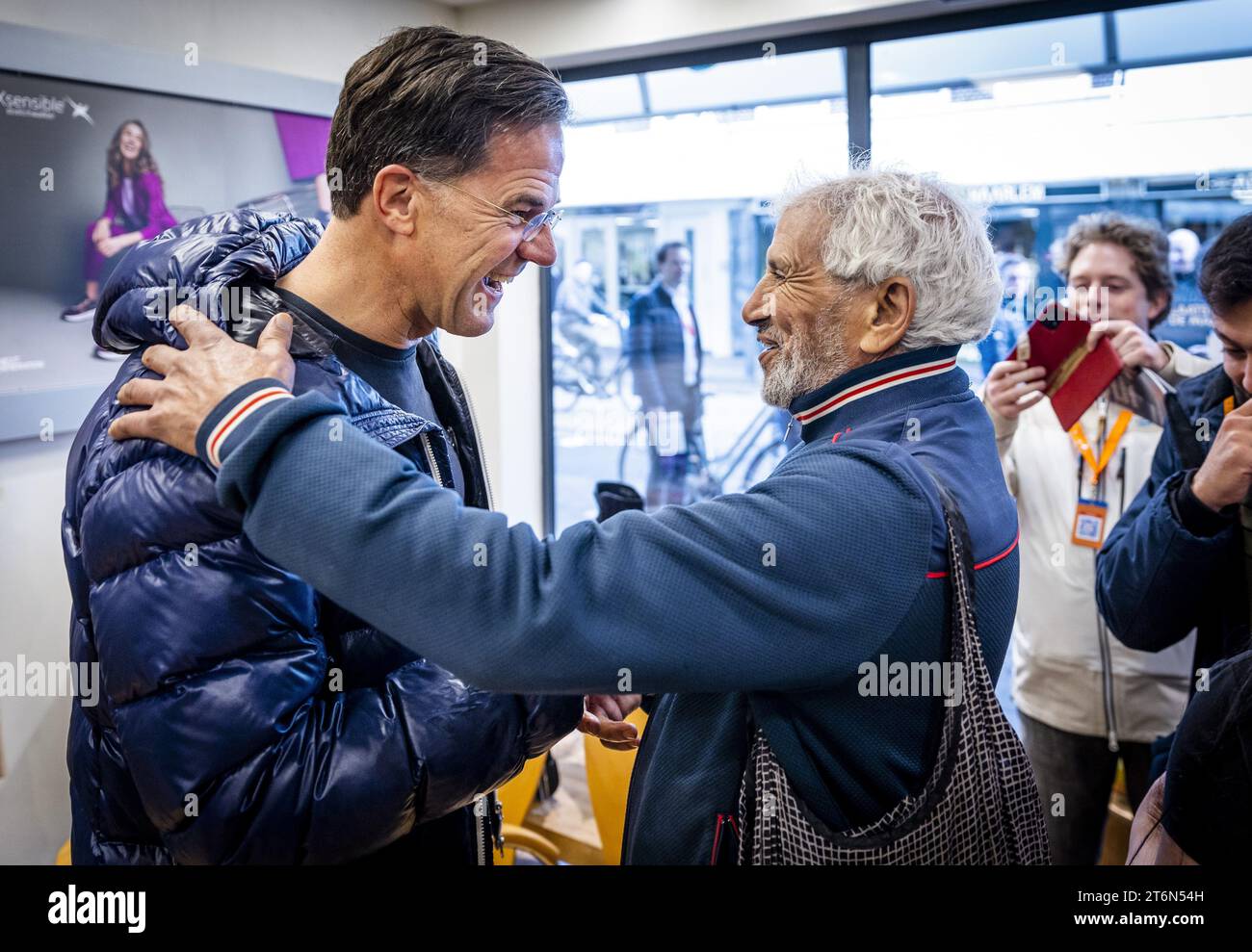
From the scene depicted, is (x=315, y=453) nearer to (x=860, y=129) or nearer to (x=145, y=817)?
(x=145, y=817)

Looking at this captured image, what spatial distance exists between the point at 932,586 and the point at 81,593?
991mm

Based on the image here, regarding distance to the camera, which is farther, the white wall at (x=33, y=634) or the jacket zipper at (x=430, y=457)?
the white wall at (x=33, y=634)

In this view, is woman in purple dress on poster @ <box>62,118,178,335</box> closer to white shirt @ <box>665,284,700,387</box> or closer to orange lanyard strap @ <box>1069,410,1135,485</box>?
white shirt @ <box>665,284,700,387</box>

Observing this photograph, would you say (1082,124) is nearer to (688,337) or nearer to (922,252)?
(688,337)

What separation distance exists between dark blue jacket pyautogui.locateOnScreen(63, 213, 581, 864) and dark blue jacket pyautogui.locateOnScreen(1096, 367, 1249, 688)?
1.23 metres

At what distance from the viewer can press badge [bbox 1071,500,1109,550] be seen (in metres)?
2.30

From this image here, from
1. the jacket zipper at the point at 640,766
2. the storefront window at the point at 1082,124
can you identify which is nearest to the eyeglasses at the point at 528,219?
the jacket zipper at the point at 640,766

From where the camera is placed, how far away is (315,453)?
2.97 ft

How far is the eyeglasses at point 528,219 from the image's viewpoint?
1.30 meters

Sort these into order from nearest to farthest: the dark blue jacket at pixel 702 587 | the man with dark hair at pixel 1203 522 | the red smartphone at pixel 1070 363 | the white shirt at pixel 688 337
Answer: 1. the dark blue jacket at pixel 702 587
2. the man with dark hair at pixel 1203 522
3. the red smartphone at pixel 1070 363
4. the white shirt at pixel 688 337

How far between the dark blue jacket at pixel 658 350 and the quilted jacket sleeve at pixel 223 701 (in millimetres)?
3505

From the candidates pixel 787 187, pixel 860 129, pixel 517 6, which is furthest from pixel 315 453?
pixel 517 6

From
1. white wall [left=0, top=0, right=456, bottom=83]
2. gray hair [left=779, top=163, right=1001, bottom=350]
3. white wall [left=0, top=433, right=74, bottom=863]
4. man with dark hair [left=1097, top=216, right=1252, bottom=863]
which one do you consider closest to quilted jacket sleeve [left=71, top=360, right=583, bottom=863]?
gray hair [left=779, top=163, right=1001, bottom=350]

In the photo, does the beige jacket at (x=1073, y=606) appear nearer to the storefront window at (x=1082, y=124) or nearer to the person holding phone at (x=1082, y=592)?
the person holding phone at (x=1082, y=592)
